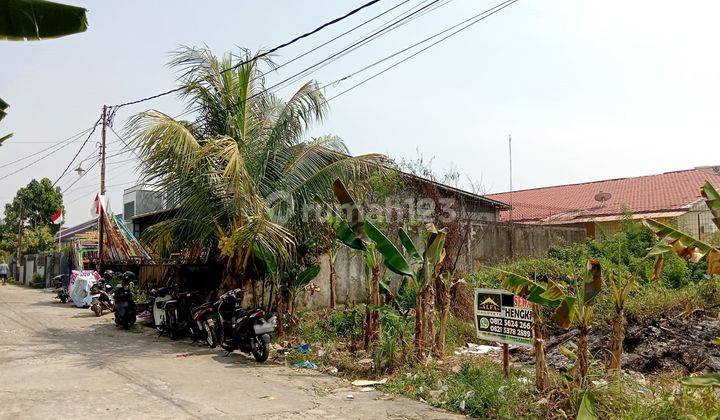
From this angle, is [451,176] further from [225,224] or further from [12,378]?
[12,378]

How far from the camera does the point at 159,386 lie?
7539 mm

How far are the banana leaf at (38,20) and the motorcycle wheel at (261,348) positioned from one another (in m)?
6.12

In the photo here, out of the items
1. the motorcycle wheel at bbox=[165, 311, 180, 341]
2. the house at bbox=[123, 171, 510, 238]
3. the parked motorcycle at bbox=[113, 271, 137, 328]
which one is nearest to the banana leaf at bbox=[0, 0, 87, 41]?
the house at bbox=[123, 171, 510, 238]

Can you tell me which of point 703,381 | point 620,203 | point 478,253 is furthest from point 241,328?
point 620,203

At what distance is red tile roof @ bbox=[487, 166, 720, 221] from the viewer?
21219mm

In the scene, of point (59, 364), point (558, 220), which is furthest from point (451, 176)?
point (558, 220)

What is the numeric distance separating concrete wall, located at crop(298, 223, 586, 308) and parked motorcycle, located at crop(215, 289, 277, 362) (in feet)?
10.5

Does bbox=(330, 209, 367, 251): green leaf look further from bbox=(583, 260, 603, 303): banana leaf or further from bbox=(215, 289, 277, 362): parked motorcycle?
bbox=(583, 260, 603, 303): banana leaf

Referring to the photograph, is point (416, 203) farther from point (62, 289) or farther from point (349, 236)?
point (62, 289)

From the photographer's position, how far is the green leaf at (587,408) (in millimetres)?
Answer: 5328

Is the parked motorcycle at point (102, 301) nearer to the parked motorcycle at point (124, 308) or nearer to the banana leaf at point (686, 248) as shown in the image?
the parked motorcycle at point (124, 308)

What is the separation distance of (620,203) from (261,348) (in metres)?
17.7

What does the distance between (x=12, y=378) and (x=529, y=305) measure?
679cm

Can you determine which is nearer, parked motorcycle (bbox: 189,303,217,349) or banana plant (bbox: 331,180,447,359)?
banana plant (bbox: 331,180,447,359)
